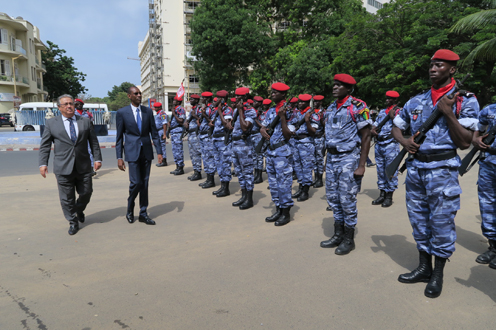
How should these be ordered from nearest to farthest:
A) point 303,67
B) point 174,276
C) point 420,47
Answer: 1. point 174,276
2. point 420,47
3. point 303,67

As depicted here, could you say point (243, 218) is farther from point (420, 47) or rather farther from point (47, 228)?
point (420, 47)

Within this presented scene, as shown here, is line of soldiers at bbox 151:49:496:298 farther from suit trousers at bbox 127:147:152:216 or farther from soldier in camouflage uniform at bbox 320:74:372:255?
suit trousers at bbox 127:147:152:216

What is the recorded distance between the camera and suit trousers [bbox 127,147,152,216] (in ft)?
16.4

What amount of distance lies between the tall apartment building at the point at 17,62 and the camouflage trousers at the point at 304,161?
135ft

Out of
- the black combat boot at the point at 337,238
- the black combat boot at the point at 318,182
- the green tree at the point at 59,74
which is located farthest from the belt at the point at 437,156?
the green tree at the point at 59,74

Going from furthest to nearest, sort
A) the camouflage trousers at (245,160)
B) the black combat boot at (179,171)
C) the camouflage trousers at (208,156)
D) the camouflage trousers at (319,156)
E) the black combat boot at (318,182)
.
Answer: the black combat boot at (179,171), the camouflage trousers at (319,156), the black combat boot at (318,182), the camouflage trousers at (208,156), the camouflage trousers at (245,160)

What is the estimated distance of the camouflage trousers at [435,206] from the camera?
9.61 ft

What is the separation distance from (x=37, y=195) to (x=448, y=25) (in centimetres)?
1913

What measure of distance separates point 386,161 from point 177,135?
581 cm

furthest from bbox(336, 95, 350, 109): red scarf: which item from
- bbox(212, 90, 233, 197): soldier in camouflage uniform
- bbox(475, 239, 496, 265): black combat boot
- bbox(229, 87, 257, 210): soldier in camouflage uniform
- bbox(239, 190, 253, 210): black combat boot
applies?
bbox(212, 90, 233, 197): soldier in camouflage uniform

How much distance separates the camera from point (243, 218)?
538cm

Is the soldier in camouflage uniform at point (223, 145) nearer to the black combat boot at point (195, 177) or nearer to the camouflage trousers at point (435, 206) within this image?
the black combat boot at point (195, 177)

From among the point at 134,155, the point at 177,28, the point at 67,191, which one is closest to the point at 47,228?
the point at 67,191

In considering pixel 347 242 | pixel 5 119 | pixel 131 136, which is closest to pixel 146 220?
pixel 131 136
